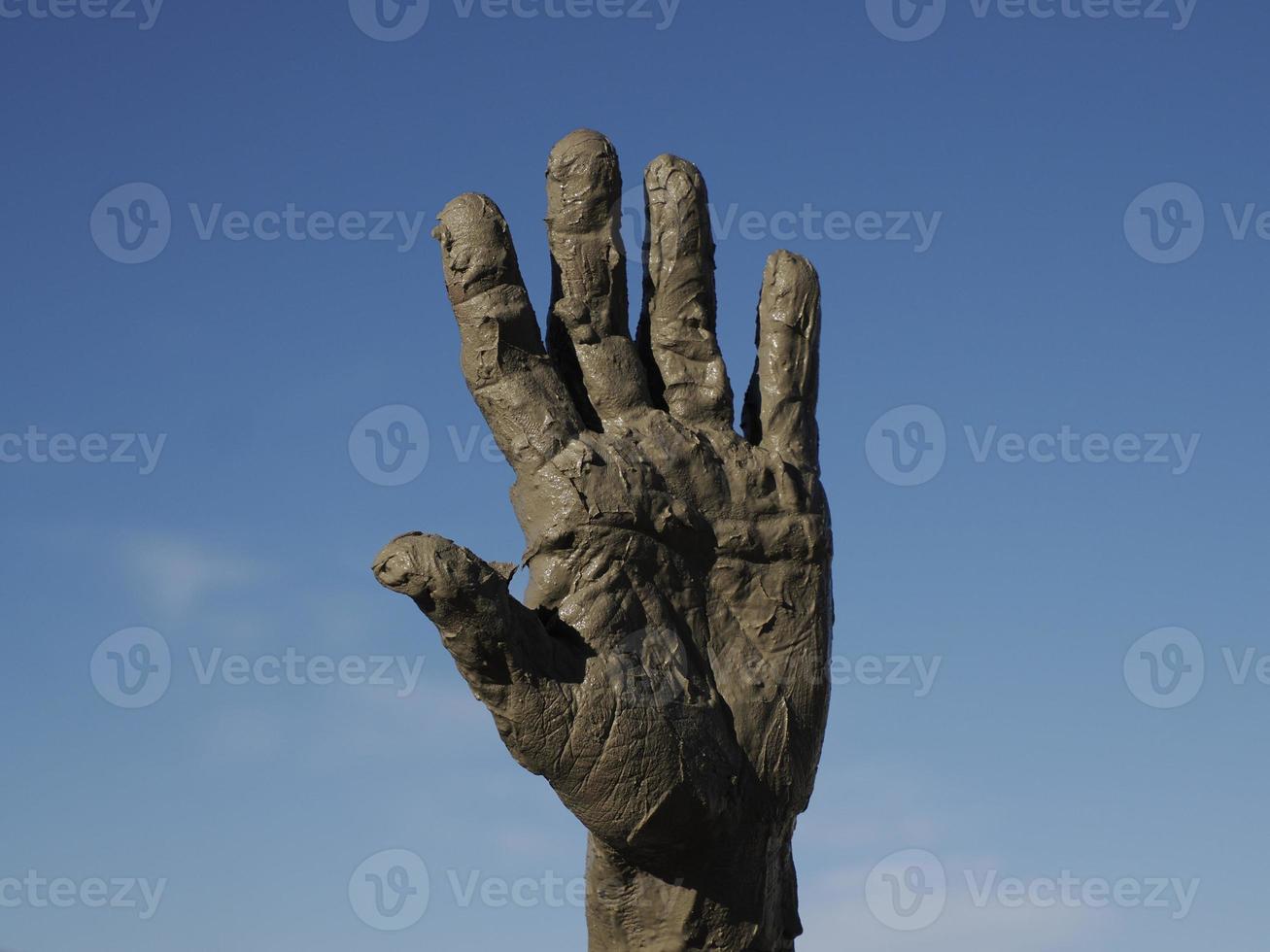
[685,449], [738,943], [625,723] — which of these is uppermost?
[685,449]

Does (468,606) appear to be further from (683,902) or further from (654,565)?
(683,902)

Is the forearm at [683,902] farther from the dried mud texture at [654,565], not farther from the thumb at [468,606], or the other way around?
the thumb at [468,606]

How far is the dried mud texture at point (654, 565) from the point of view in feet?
21.5

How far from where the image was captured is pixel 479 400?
685cm

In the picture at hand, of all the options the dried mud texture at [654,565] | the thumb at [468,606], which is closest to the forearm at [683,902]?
the dried mud texture at [654,565]

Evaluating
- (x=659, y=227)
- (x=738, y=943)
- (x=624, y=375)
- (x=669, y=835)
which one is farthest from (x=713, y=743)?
(x=659, y=227)

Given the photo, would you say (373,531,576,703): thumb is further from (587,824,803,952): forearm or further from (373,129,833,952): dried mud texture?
(587,824,803,952): forearm

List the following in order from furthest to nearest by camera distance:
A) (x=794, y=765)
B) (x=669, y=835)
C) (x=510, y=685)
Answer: (x=794, y=765) → (x=669, y=835) → (x=510, y=685)

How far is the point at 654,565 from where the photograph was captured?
6852 millimetres

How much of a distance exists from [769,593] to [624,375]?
3.48ft

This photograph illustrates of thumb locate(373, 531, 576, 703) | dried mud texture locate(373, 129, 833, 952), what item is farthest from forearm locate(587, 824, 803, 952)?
thumb locate(373, 531, 576, 703)

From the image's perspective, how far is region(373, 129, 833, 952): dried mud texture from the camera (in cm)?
656

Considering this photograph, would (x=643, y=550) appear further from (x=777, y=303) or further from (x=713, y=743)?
(x=777, y=303)

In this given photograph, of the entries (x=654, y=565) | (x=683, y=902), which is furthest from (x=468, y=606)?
(x=683, y=902)
